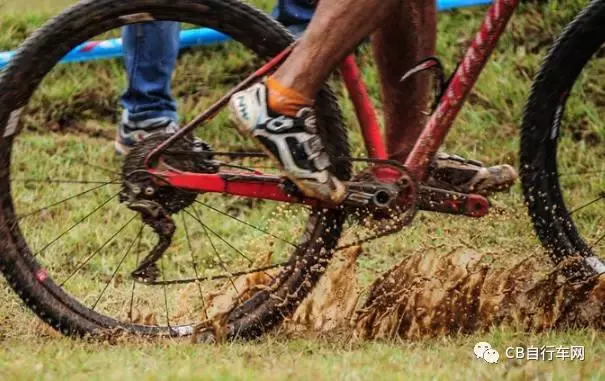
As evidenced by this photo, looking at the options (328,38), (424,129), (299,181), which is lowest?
(299,181)

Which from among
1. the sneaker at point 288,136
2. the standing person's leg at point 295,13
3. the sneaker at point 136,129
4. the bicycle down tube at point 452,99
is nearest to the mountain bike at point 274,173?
the bicycle down tube at point 452,99

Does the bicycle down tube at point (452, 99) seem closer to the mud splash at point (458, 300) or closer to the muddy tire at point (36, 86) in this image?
the muddy tire at point (36, 86)

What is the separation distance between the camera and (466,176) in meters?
3.92

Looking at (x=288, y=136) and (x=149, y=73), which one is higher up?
(x=149, y=73)

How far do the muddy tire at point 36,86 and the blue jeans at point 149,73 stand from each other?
1.13 meters

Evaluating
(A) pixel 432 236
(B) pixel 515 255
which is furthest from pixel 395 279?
(B) pixel 515 255

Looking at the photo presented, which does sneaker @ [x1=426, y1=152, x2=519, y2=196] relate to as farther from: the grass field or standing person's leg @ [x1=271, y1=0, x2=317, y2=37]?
standing person's leg @ [x1=271, y1=0, x2=317, y2=37]

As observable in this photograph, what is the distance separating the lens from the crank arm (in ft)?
12.5

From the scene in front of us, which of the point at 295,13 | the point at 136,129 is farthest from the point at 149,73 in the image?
the point at 295,13

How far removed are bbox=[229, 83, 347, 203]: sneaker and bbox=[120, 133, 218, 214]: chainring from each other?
9.2 inches

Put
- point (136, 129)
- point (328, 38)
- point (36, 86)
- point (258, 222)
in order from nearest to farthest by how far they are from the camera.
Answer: point (328, 38)
point (36, 86)
point (136, 129)
point (258, 222)

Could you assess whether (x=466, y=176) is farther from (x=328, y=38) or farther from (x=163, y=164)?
(x=163, y=164)

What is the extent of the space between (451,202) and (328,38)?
65 cm

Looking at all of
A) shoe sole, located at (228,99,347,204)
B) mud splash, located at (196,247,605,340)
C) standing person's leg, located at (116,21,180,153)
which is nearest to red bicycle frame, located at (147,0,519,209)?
shoe sole, located at (228,99,347,204)
